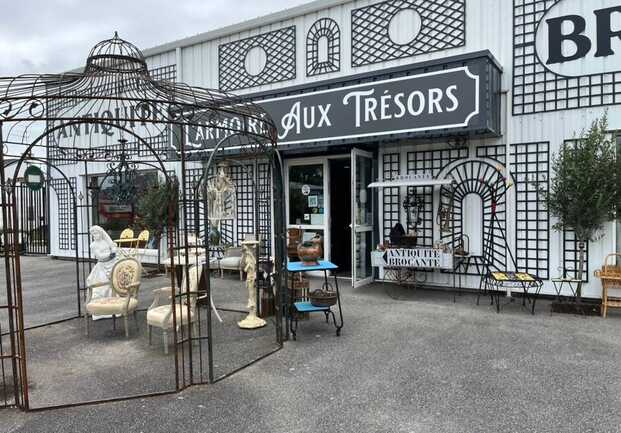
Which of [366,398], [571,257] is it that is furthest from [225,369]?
[571,257]

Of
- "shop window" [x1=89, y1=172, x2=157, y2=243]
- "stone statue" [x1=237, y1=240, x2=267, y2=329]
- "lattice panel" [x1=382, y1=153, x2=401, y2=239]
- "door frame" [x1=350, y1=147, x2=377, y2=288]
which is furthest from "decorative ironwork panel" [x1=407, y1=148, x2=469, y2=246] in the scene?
"shop window" [x1=89, y1=172, x2=157, y2=243]

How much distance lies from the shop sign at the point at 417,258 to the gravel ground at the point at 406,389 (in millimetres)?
1326

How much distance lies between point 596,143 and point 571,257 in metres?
1.66

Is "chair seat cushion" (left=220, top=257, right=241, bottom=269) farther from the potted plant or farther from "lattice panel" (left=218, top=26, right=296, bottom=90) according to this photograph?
Answer: "lattice panel" (left=218, top=26, right=296, bottom=90)

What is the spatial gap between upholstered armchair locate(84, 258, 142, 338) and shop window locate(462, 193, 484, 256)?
4715mm

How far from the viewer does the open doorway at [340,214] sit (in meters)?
8.38

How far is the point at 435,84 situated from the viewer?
6.02 m

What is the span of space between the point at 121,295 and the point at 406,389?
11.3 feet


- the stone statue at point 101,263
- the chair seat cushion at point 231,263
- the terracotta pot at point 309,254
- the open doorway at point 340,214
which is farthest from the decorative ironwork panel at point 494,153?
the stone statue at point 101,263

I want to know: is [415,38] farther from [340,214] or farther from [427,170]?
[340,214]

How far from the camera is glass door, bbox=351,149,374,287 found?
278 inches

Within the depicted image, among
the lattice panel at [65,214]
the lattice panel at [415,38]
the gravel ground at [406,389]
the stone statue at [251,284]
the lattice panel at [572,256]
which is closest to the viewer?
the gravel ground at [406,389]

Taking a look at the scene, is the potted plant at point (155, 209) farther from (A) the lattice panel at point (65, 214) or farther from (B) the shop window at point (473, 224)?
(B) the shop window at point (473, 224)

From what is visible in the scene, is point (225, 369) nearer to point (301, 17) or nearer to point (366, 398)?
point (366, 398)
